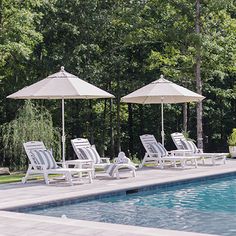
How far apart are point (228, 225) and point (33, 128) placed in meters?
8.79

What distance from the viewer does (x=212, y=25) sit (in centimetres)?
1933

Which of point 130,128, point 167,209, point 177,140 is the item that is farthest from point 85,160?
point 130,128

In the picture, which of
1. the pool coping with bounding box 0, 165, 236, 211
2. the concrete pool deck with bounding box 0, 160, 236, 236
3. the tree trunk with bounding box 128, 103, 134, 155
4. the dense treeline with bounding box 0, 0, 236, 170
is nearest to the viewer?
the concrete pool deck with bounding box 0, 160, 236, 236

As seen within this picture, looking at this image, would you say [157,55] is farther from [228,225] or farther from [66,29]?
[228,225]

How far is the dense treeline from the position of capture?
1848 centimetres

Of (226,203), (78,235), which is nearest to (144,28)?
(226,203)

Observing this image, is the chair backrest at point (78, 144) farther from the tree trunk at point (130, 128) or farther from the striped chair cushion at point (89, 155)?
the tree trunk at point (130, 128)

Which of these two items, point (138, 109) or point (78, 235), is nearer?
point (78, 235)

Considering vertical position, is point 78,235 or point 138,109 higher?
point 138,109

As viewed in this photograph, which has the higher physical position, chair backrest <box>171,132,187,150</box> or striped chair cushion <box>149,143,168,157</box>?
chair backrest <box>171,132,187,150</box>

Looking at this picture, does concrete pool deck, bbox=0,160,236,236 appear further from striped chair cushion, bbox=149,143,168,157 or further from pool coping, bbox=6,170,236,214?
striped chair cushion, bbox=149,143,168,157

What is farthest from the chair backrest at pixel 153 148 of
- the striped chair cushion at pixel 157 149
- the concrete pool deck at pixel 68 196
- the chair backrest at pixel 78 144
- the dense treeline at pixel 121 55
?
the dense treeline at pixel 121 55

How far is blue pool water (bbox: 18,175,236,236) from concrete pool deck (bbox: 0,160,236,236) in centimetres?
22

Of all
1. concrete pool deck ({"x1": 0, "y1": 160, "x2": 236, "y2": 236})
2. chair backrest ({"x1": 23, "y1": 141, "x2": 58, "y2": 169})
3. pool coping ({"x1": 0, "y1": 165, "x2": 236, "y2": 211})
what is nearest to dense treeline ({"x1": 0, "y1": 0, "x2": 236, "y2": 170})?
chair backrest ({"x1": 23, "y1": 141, "x2": 58, "y2": 169})
